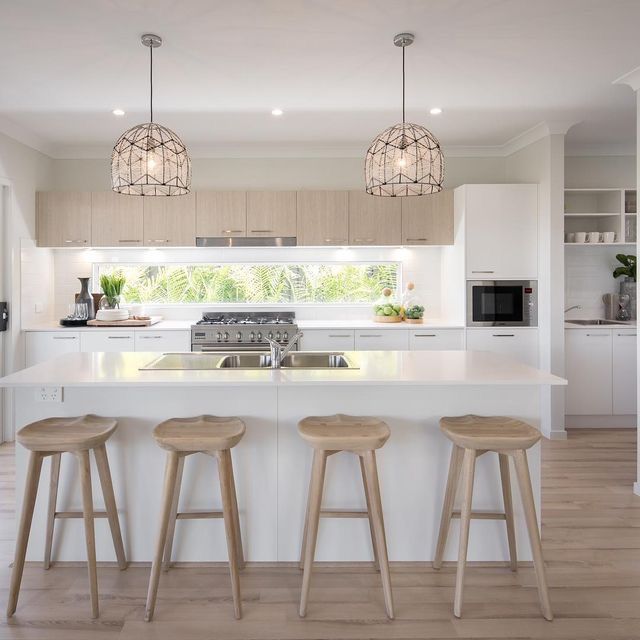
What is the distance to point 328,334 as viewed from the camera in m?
5.13

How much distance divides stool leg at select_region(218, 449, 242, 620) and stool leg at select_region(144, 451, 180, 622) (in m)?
0.19

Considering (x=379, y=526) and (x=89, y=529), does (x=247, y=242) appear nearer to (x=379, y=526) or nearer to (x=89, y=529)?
(x=89, y=529)

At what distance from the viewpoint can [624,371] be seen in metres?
5.14

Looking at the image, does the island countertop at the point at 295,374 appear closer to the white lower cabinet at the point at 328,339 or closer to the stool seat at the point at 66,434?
the stool seat at the point at 66,434

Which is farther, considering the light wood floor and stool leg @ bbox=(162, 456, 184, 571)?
stool leg @ bbox=(162, 456, 184, 571)

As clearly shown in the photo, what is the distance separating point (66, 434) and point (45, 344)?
2.87 m

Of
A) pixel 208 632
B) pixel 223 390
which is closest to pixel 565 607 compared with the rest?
pixel 208 632

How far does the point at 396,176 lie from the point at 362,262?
297cm

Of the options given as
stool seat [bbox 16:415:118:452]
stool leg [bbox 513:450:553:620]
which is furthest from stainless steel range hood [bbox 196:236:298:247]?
stool leg [bbox 513:450:553:620]

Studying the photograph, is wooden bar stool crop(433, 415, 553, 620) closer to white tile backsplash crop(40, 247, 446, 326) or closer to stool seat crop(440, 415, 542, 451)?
stool seat crop(440, 415, 542, 451)

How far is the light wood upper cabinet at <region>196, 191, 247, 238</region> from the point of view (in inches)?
208

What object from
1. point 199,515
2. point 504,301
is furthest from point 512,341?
point 199,515

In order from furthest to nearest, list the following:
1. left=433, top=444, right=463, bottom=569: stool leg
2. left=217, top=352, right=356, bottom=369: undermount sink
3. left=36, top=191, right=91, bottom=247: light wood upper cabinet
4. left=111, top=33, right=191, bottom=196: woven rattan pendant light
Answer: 1. left=36, top=191, right=91, bottom=247: light wood upper cabinet
2. left=217, top=352, right=356, bottom=369: undermount sink
3. left=111, top=33, right=191, bottom=196: woven rattan pendant light
4. left=433, top=444, right=463, bottom=569: stool leg

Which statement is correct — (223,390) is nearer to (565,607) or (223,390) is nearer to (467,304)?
(565,607)
